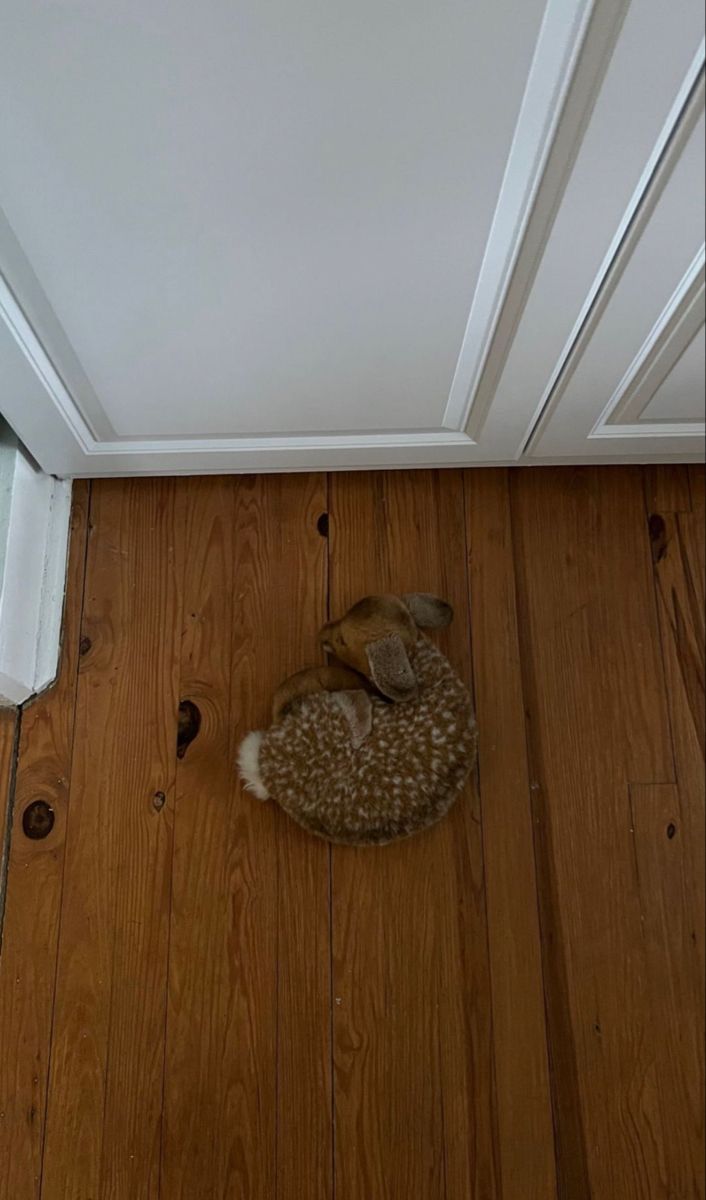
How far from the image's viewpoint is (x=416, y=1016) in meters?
1.00

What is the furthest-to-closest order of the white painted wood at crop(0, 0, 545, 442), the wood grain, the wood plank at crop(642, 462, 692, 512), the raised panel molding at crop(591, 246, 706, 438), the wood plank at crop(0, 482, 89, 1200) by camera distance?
the wood plank at crop(642, 462, 692, 512) → the wood grain → the wood plank at crop(0, 482, 89, 1200) → the raised panel molding at crop(591, 246, 706, 438) → the white painted wood at crop(0, 0, 545, 442)

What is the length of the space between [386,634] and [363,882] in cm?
34

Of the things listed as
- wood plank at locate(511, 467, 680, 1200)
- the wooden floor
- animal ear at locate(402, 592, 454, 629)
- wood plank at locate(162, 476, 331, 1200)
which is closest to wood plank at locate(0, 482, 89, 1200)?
the wooden floor

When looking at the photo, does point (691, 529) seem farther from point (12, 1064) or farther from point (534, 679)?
point (12, 1064)

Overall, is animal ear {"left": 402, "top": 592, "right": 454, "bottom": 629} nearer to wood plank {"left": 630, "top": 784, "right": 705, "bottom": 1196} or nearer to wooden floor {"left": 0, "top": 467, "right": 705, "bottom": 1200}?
wooden floor {"left": 0, "top": 467, "right": 705, "bottom": 1200}

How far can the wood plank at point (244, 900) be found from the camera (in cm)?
96

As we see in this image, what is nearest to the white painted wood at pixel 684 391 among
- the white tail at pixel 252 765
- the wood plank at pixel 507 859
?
the wood plank at pixel 507 859

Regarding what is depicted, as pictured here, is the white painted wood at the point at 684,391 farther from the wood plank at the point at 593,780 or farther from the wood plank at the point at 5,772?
the wood plank at the point at 5,772

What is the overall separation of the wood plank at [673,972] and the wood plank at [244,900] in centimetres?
43

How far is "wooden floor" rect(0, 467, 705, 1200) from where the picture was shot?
96cm

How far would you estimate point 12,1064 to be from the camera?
971 mm

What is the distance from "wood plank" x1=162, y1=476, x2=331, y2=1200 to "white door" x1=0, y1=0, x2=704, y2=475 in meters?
0.19

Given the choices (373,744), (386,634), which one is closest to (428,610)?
(386,634)

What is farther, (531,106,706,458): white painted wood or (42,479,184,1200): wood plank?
(42,479,184,1200): wood plank
